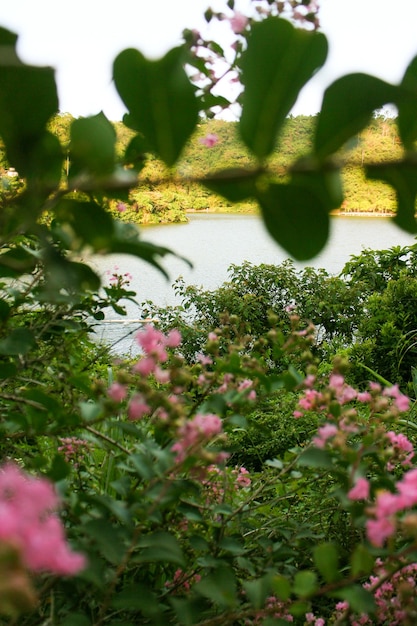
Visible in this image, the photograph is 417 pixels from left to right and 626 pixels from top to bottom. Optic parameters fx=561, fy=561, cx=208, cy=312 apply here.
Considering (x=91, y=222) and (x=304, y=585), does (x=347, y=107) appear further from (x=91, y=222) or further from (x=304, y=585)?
(x=304, y=585)

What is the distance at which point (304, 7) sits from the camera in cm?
64

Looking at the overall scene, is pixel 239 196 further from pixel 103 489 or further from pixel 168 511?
pixel 103 489

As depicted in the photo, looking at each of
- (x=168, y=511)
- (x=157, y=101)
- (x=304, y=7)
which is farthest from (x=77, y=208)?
(x=304, y=7)

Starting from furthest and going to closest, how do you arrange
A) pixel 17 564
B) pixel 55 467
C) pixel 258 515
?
1. pixel 258 515
2. pixel 55 467
3. pixel 17 564

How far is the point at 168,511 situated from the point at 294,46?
0.44m

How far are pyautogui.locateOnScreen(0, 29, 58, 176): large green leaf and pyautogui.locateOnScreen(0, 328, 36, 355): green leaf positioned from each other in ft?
0.81

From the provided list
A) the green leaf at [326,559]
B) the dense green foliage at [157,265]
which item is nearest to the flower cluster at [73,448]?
the dense green foliage at [157,265]

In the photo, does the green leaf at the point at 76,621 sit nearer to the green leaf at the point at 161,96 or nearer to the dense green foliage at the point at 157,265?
the dense green foliage at the point at 157,265

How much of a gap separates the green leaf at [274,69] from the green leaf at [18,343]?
0.99 feet

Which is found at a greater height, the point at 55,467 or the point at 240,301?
the point at 55,467

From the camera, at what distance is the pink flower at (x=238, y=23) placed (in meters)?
0.57

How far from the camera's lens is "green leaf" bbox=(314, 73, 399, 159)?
234 mm

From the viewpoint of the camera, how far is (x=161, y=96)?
0.25 metres

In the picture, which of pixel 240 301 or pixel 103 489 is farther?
pixel 240 301
